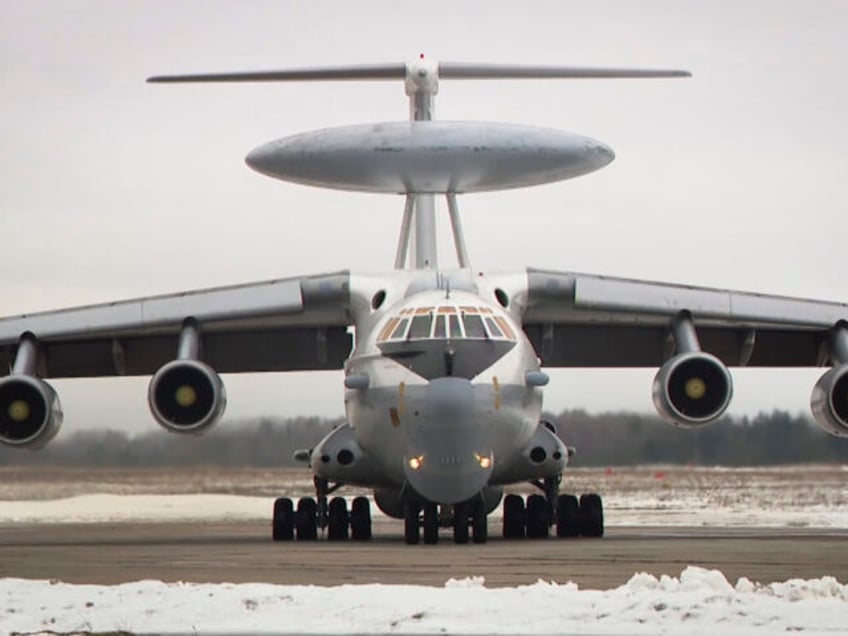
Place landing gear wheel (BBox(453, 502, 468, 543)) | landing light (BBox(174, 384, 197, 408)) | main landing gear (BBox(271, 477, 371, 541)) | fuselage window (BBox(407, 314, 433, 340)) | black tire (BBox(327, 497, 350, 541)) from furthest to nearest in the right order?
black tire (BBox(327, 497, 350, 541)) → main landing gear (BBox(271, 477, 371, 541)) → landing light (BBox(174, 384, 197, 408)) → landing gear wheel (BBox(453, 502, 468, 543)) → fuselage window (BBox(407, 314, 433, 340))

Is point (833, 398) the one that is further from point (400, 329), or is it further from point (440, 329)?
point (400, 329)

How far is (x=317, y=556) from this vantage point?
14445 millimetres

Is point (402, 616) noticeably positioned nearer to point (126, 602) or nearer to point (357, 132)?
point (126, 602)

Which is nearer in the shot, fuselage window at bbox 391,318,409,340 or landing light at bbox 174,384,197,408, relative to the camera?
fuselage window at bbox 391,318,409,340

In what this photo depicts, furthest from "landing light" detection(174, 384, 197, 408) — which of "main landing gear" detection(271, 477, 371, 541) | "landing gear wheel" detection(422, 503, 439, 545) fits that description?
"landing gear wheel" detection(422, 503, 439, 545)

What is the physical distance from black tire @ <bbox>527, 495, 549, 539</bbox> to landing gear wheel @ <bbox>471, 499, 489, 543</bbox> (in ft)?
6.55

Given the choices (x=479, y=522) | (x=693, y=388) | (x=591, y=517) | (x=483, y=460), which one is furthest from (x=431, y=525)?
(x=693, y=388)

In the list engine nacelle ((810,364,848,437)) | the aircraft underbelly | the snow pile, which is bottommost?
the snow pile

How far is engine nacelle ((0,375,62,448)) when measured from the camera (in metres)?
18.6

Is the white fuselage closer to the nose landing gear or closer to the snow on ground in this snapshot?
the nose landing gear

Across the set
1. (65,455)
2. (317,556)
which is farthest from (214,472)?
(317,556)

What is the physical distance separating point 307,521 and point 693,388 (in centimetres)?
455

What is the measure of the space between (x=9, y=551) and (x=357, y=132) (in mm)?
5332

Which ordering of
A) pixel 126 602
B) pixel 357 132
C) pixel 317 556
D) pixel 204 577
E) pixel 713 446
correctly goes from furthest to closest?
pixel 713 446, pixel 357 132, pixel 317 556, pixel 204 577, pixel 126 602
